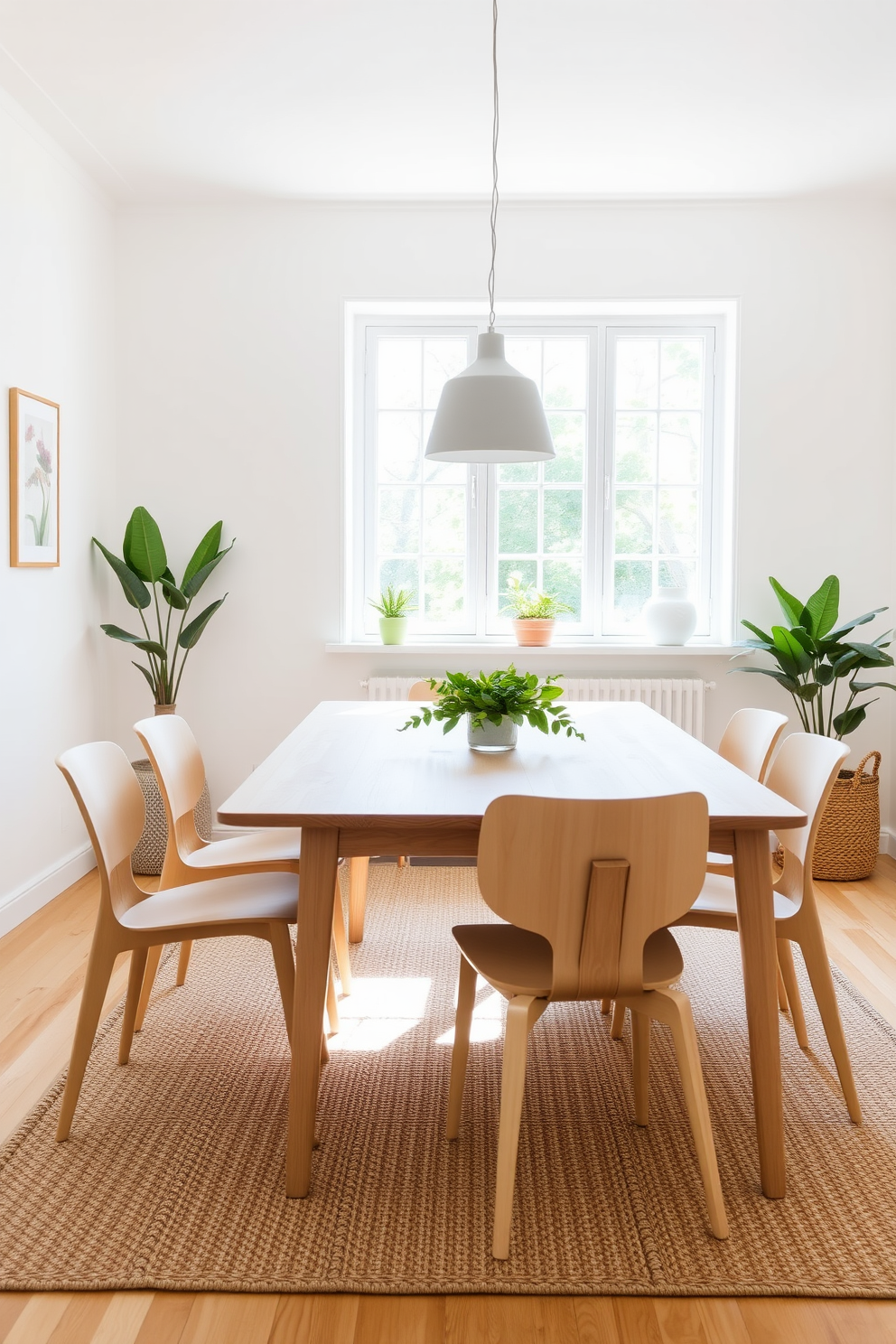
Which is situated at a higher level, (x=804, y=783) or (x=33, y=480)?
(x=33, y=480)

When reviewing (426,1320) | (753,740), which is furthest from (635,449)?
(426,1320)

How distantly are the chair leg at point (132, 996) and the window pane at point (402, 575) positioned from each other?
8.55 ft

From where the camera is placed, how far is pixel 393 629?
178 inches

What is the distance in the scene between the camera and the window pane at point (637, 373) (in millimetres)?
4703

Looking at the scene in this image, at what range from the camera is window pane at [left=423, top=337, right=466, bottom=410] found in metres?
4.72

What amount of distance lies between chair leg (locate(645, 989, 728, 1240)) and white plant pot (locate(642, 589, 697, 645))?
2861 millimetres

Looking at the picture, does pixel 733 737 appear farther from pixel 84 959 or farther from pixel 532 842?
pixel 84 959

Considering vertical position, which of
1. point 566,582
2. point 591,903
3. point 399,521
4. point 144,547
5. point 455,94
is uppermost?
point 455,94

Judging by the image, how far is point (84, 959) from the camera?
3184 millimetres

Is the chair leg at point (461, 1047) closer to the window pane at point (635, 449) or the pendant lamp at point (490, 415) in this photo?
the pendant lamp at point (490, 415)

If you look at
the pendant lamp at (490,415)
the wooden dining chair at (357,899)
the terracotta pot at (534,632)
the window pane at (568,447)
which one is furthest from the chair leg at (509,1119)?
the window pane at (568,447)

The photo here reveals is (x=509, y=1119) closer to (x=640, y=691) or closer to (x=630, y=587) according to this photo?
(x=640, y=691)

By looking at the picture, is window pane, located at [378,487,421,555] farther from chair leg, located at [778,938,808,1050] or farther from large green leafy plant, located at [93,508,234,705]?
chair leg, located at [778,938,808,1050]

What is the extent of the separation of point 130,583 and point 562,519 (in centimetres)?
199
